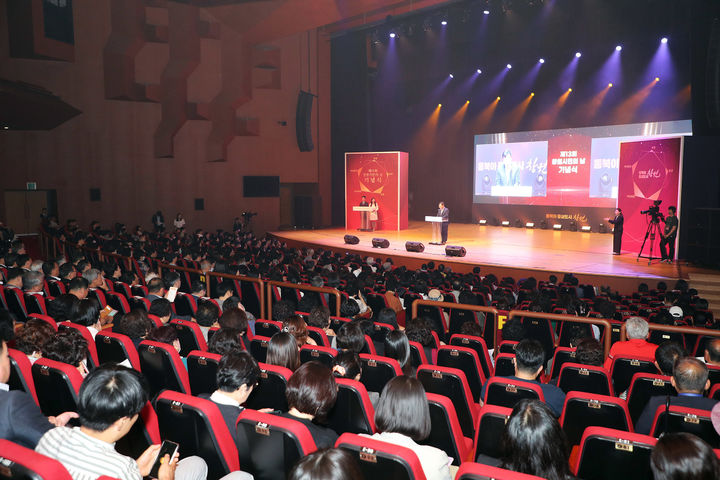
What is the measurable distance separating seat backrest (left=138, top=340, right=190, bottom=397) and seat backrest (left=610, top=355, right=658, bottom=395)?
314 centimetres

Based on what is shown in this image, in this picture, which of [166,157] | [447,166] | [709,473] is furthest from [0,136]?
[709,473]

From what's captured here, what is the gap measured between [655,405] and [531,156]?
17.9 metres

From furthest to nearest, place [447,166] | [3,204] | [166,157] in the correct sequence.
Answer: [447,166], [166,157], [3,204]

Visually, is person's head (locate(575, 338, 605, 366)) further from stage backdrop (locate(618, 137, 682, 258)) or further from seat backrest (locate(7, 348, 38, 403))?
stage backdrop (locate(618, 137, 682, 258))

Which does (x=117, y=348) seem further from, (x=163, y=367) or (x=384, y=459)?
(x=384, y=459)

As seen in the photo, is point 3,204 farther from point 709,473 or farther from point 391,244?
point 709,473

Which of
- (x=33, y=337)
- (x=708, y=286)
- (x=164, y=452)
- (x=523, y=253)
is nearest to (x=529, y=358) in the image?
(x=164, y=452)

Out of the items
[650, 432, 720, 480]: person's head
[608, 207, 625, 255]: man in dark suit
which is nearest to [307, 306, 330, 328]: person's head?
[650, 432, 720, 480]: person's head

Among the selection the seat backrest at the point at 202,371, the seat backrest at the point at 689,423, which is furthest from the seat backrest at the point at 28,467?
the seat backrest at the point at 689,423

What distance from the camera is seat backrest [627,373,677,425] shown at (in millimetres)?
3449

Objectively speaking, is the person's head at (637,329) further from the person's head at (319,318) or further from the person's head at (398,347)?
the person's head at (319,318)

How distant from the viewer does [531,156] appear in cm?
1997

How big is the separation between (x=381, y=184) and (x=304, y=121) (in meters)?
3.94

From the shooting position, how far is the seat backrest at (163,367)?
11.6 feet
